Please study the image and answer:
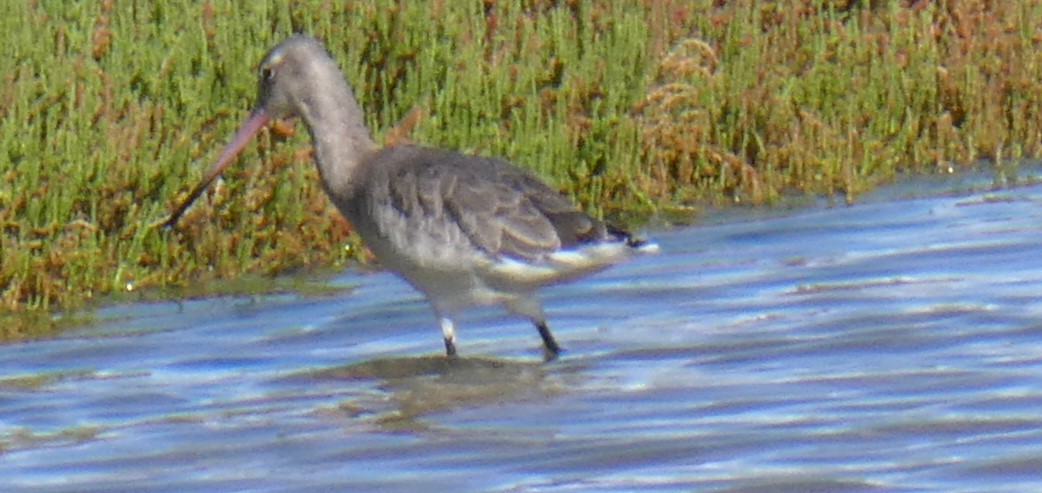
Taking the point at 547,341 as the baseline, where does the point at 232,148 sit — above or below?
above

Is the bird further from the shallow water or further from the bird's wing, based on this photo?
the shallow water

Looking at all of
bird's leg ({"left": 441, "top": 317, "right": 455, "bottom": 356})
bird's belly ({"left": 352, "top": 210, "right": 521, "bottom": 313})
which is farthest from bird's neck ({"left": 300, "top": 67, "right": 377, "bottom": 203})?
bird's leg ({"left": 441, "top": 317, "right": 455, "bottom": 356})

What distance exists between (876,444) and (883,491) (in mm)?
568

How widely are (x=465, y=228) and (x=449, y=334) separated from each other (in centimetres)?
45

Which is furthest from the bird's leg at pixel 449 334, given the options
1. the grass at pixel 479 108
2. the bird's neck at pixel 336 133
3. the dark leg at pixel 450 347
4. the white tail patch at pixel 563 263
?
the grass at pixel 479 108

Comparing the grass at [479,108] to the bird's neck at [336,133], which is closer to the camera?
the bird's neck at [336,133]

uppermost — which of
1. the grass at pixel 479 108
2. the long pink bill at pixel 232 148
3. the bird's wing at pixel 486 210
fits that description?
the bird's wing at pixel 486 210

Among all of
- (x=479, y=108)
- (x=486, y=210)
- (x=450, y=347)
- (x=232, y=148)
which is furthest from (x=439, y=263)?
(x=479, y=108)

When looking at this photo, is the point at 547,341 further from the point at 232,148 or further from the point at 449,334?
the point at 232,148

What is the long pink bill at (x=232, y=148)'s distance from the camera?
30.9 feet

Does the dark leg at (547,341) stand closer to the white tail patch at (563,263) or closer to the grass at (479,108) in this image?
the white tail patch at (563,263)

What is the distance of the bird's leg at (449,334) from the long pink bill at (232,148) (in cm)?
143

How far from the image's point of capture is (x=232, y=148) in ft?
31.2

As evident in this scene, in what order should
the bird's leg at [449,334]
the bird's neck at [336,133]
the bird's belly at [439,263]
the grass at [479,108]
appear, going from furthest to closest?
1. the grass at [479,108]
2. the bird's neck at [336,133]
3. the bird's leg at [449,334]
4. the bird's belly at [439,263]
